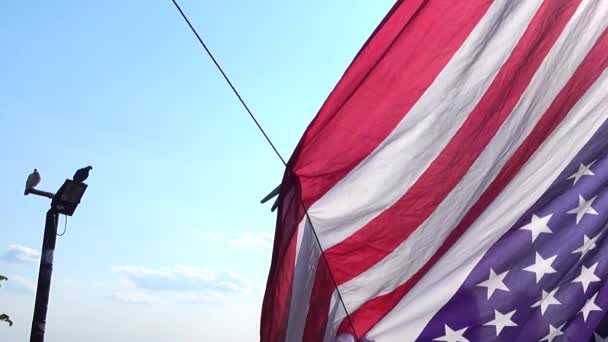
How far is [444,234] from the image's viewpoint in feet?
10.5

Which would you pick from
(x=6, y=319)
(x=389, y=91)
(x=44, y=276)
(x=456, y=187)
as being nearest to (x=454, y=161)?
(x=456, y=187)

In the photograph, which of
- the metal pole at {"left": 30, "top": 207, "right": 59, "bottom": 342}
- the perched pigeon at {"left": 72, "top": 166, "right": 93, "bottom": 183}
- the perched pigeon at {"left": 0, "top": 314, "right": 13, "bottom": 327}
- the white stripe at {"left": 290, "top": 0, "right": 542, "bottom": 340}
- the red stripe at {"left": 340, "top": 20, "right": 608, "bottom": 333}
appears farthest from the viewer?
the perched pigeon at {"left": 0, "top": 314, "right": 13, "bottom": 327}

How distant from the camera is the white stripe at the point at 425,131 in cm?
324

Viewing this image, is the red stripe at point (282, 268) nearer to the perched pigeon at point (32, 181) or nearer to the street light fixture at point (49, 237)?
the street light fixture at point (49, 237)

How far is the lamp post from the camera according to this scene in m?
8.37

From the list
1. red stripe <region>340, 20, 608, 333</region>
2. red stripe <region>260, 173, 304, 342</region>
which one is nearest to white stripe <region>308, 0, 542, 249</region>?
red stripe <region>260, 173, 304, 342</region>

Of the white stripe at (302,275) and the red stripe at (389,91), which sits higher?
the red stripe at (389,91)

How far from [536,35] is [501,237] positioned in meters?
0.90

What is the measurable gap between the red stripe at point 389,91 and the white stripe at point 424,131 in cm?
4

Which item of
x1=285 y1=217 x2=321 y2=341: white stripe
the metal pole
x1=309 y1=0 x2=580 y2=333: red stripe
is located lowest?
x1=285 y1=217 x2=321 y2=341: white stripe

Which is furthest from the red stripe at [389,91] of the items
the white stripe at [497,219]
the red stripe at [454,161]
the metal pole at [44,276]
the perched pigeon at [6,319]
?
the perched pigeon at [6,319]

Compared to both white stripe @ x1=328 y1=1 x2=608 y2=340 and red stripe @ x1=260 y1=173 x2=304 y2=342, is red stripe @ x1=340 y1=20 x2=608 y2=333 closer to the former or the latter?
white stripe @ x1=328 y1=1 x2=608 y2=340

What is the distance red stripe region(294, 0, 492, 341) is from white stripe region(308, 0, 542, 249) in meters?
Answer: 0.04

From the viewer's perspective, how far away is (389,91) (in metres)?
3.39
